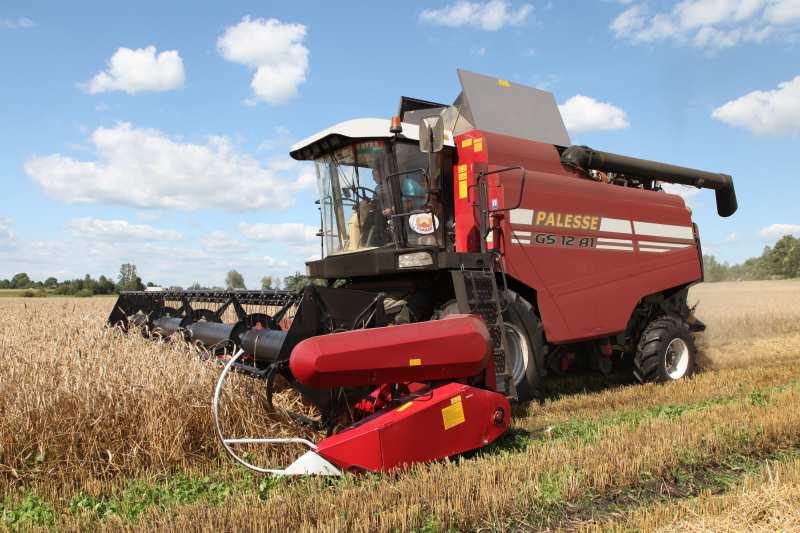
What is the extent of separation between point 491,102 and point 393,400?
3607 millimetres

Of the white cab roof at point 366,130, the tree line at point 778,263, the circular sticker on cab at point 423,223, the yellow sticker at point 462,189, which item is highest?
the white cab roof at point 366,130

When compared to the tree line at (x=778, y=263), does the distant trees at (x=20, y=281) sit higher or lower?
higher

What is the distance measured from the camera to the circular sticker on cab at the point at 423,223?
17.2 feet

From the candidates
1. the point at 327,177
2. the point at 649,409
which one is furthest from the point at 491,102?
the point at 649,409

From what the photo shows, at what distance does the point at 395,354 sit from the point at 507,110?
3.68 meters

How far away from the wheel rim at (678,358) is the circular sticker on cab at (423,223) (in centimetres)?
328

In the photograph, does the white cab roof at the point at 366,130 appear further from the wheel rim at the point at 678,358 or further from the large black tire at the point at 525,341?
the wheel rim at the point at 678,358

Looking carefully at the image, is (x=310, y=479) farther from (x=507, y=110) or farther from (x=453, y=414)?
(x=507, y=110)

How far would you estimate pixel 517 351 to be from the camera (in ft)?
17.9

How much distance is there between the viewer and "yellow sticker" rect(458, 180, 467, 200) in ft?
18.2

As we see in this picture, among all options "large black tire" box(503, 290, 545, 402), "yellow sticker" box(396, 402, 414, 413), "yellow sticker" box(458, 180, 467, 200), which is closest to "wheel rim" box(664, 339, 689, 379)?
"large black tire" box(503, 290, 545, 402)

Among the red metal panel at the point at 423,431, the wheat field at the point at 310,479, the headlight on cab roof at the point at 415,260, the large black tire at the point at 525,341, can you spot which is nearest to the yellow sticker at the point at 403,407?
the red metal panel at the point at 423,431

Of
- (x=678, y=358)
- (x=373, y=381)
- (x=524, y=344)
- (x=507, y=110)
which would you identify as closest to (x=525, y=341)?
(x=524, y=344)

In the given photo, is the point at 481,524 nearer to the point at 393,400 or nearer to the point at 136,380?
the point at 393,400
